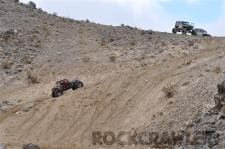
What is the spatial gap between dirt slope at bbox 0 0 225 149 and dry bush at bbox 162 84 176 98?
59 millimetres

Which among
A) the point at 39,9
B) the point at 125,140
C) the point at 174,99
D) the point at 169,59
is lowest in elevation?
the point at 125,140

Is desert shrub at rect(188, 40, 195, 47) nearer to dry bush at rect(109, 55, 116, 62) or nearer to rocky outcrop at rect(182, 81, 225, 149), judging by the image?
dry bush at rect(109, 55, 116, 62)

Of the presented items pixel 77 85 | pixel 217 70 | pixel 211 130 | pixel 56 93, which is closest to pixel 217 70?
pixel 217 70

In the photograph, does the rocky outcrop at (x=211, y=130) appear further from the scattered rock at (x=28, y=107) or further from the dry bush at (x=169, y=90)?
the scattered rock at (x=28, y=107)

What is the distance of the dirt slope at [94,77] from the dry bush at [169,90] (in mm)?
59

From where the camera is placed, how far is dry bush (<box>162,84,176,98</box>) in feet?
108

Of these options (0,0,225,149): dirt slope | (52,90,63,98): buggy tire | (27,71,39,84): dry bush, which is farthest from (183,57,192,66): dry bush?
(27,71,39,84): dry bush

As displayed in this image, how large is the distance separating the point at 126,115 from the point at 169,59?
11.9m

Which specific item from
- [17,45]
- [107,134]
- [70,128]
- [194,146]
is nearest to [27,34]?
[17,45]

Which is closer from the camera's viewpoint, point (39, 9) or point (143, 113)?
point (143, 113)

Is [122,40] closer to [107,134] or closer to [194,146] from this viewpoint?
[107,134]

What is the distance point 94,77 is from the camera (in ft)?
148

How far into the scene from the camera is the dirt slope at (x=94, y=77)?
107ft

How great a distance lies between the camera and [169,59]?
44.5m
